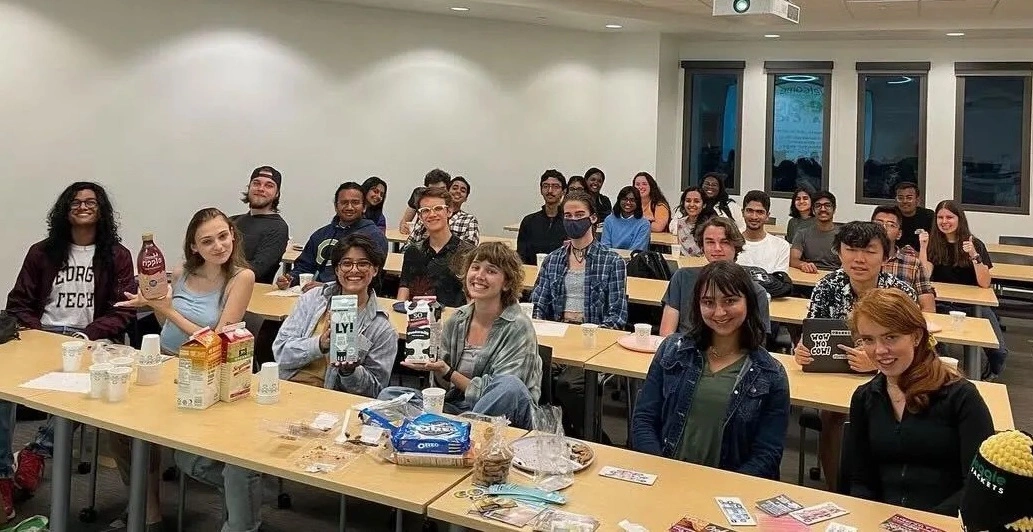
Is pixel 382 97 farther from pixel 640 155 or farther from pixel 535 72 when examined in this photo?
pixel 640 155

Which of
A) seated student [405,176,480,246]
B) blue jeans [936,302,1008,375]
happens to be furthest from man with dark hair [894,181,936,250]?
seated student [405,176,480,246]

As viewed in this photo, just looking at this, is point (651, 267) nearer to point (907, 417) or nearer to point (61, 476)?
point (907, 417)

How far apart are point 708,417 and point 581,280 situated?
1.93 meters

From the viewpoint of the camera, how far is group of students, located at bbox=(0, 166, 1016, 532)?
2.46m

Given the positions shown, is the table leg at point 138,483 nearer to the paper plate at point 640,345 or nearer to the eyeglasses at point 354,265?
the eyeglasses at point 354,265

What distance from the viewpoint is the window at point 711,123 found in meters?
10.9

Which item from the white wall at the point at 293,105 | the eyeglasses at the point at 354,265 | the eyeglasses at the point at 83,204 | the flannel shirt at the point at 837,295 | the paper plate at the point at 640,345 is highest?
the white wall at the point at 293,105

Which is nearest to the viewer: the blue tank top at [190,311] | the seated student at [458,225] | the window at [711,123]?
→ the blue tank top at [190,311]

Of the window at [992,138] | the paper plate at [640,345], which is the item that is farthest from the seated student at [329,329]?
the window at [992,138]

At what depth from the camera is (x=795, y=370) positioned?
352 centimetres

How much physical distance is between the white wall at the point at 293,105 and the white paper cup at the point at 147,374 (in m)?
4.33

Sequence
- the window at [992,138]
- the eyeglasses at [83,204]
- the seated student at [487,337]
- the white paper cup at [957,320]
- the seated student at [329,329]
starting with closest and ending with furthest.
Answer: the seated student at [487,337] < the seated student at [329,329] < the eyeglasses at [83,204] < the white paper cup at [957,320] < the window at [992,138]

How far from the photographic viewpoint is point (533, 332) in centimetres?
Answer: 329

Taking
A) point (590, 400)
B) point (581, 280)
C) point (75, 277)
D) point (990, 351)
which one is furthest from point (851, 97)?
point (75, 277)
